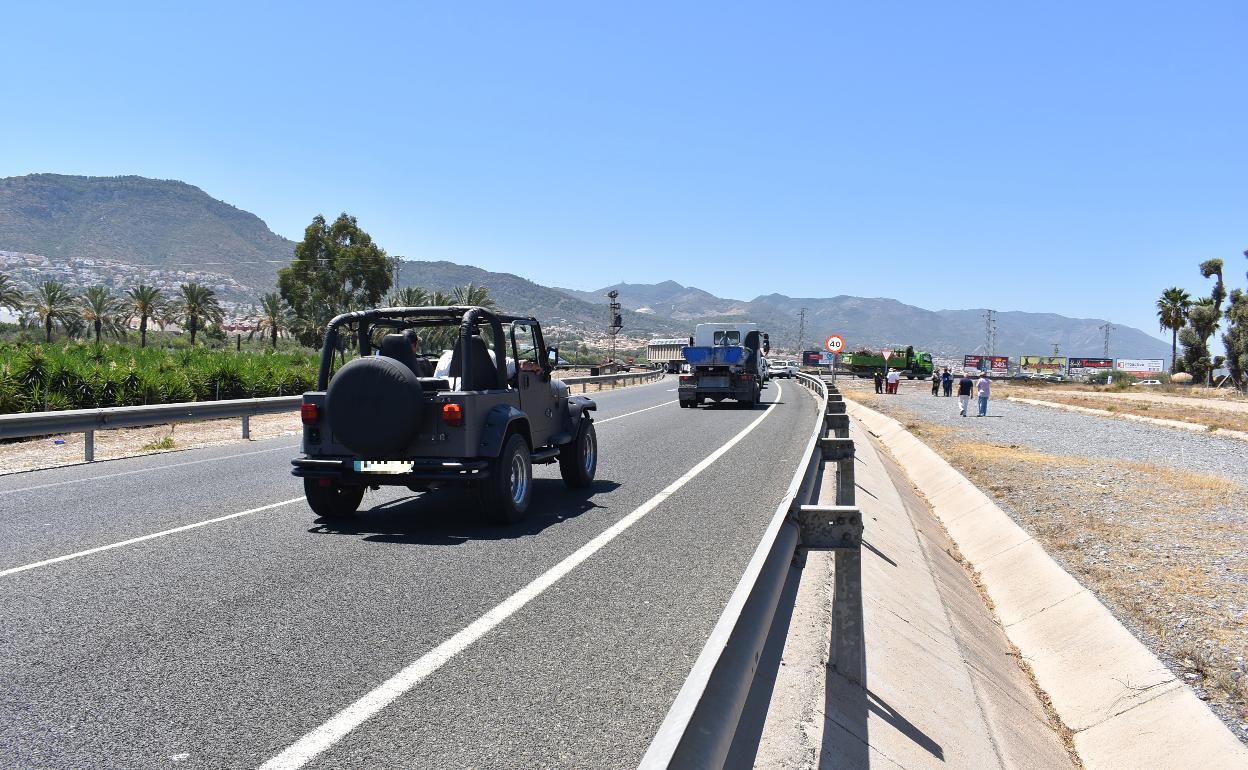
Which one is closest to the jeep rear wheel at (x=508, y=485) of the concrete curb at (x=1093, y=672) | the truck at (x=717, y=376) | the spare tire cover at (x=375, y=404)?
the spare tire cover at (x=375, y=404)

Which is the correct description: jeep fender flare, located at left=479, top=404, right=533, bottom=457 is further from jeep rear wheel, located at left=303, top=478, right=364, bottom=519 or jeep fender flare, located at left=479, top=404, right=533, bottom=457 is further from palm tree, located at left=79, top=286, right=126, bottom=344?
palm tree, located at left=79, top=286, right=126, bottom=344

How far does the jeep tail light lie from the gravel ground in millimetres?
5654

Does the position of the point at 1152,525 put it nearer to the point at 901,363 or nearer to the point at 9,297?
the point at 901,363

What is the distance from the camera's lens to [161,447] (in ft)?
54.4

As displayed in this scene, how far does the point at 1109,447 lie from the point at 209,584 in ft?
66.0

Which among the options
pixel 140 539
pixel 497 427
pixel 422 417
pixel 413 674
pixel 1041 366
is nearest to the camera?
pixel 413 674

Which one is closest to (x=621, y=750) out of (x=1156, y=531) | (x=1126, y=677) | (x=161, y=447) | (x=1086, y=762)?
(x=1086, y=762)

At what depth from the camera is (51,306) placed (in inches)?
3300

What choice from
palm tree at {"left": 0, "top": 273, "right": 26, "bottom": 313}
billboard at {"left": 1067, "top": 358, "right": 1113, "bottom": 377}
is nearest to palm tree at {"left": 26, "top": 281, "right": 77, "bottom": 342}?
palm tree at {"left": 0, "top": 273, "right": 26, "bottom": 313}

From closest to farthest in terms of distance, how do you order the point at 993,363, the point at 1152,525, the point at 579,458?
1. the point at 1152,525
2. the point at 579,458
3. the point at 993,363

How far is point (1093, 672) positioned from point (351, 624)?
4839mm

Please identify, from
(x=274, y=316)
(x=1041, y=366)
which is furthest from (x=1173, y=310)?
(x=274, y=316)

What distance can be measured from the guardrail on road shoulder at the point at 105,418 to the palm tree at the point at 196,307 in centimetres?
7625

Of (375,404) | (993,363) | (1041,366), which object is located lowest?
(1041,366)
